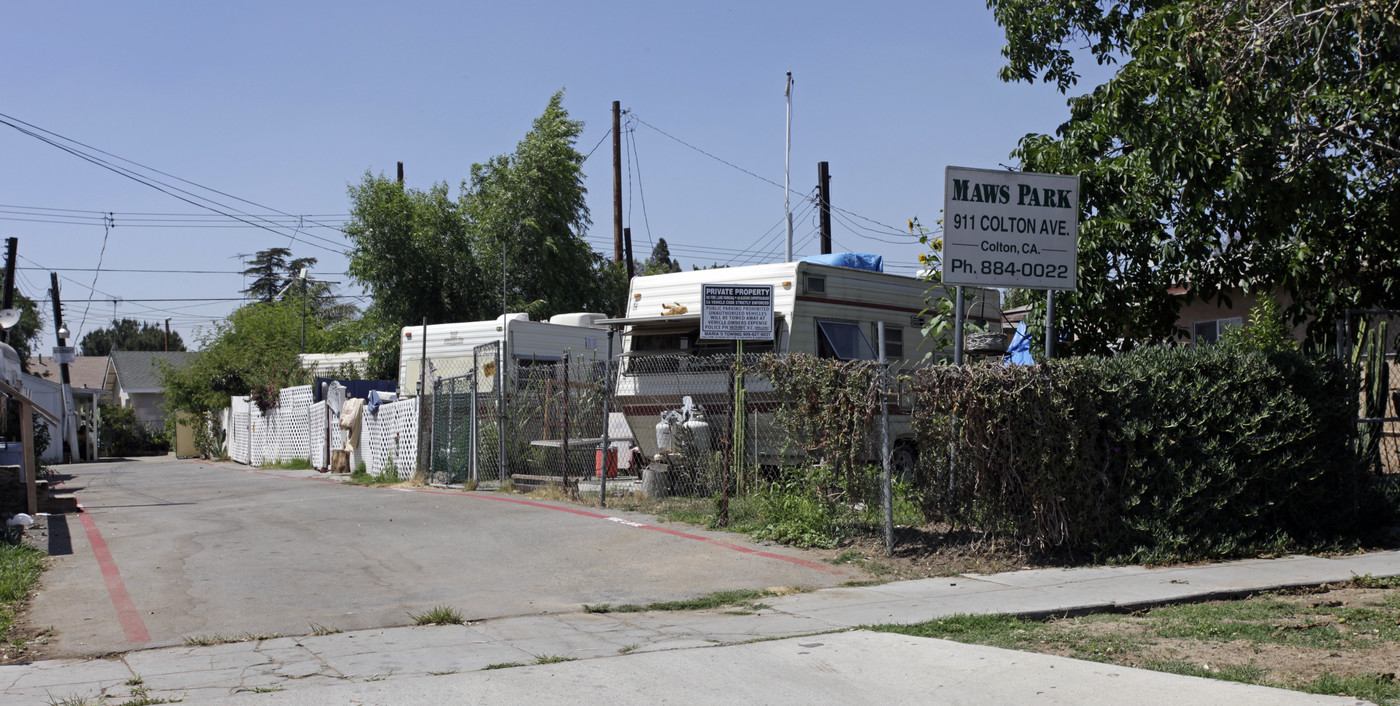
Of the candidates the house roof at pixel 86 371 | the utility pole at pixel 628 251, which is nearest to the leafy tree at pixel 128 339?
the house roof at pixel 86 371

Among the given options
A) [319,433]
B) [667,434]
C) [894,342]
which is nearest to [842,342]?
[894,342]

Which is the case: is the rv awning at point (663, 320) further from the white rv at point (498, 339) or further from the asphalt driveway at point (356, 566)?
the white rv at point (498, 339)

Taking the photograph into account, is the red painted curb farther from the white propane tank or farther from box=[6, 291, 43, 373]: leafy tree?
box=[6, 291, 43, 373]: leafy tree

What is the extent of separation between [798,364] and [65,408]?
3534 centimetres

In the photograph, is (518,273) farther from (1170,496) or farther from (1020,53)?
(1170,496)

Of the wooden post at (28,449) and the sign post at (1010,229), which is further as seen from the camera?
the wooden post at (28,449)

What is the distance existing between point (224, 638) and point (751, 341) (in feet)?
26.1

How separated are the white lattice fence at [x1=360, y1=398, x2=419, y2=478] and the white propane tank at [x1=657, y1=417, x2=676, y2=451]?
611 cm

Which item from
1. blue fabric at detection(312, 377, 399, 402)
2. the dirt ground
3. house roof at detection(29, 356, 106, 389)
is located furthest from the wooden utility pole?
house roof at detection(29, 356, 106, 389)

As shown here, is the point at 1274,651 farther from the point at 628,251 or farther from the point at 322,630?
the point at 628,251

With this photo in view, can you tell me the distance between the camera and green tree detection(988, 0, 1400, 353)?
9438 millimetres

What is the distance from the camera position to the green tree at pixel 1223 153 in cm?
944

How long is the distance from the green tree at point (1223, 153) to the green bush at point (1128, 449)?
202 cm

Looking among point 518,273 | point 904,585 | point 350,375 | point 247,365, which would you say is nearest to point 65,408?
point 247,365
